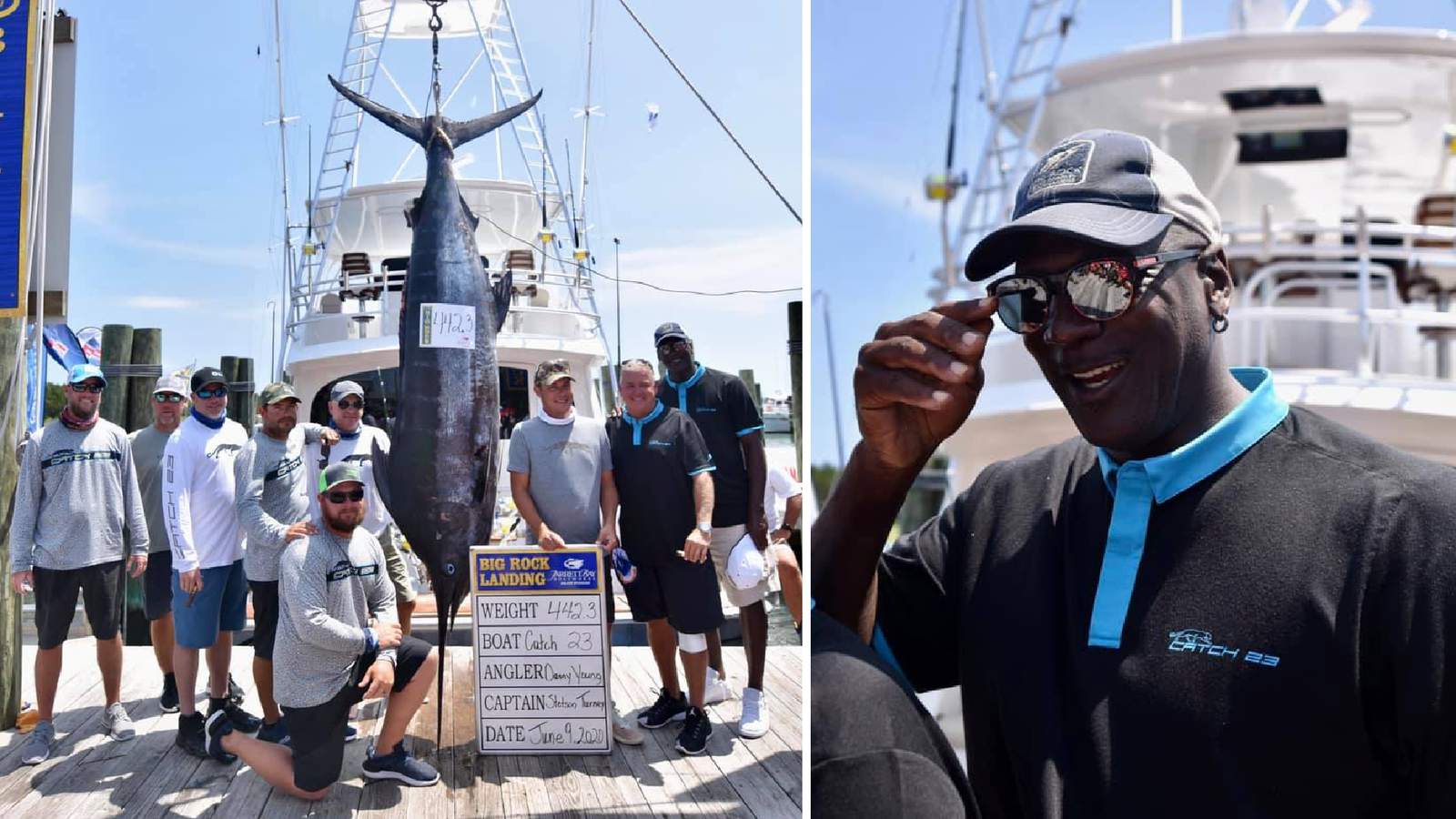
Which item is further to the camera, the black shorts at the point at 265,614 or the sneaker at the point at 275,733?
the black shorts at the point at 265,614

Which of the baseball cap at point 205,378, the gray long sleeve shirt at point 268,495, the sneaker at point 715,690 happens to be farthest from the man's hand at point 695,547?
the baseball cap at point 205,378

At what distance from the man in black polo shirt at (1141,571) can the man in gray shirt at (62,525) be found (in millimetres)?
3468

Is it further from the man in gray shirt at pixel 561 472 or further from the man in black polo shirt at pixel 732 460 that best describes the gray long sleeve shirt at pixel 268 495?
the man in black polo shirt at pixel 732 460

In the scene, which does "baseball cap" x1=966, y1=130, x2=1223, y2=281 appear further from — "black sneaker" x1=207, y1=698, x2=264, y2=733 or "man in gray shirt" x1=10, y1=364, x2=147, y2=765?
"man in gray shirt" x1=10, y1=364, x2=147, y2=765

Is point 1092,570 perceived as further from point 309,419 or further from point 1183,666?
point 309,419

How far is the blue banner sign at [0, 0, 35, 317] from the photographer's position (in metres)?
3.76

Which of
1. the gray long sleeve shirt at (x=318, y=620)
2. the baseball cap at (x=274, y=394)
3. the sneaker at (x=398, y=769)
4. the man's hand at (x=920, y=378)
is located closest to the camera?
the man's hand at (x=920, y=378)

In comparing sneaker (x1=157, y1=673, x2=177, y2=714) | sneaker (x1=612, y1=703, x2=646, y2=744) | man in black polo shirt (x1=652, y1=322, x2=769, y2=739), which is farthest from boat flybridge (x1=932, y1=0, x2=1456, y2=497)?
sneaker (x1=157, y1=673, x2=177, y2=714)

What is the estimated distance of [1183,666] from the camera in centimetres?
92

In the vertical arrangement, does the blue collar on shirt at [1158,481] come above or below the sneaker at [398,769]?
above

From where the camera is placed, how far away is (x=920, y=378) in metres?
0.96

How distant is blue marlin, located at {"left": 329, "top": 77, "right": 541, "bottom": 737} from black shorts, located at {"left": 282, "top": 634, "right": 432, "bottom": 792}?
0.36 m

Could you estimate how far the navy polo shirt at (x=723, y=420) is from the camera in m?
3.83

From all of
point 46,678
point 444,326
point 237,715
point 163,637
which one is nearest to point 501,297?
point 444,326
